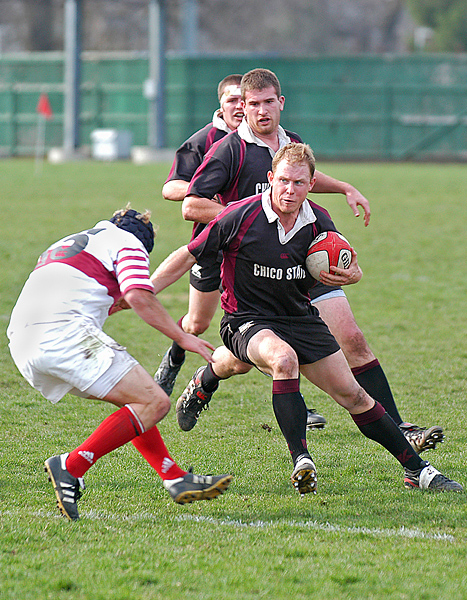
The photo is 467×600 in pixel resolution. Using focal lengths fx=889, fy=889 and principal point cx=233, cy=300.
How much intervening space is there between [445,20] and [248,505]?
48.6 metres

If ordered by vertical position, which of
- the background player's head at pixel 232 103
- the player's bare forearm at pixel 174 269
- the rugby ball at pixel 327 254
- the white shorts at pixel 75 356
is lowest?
the white shorts at pixel 75 356

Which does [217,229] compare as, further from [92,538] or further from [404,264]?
[404,264]

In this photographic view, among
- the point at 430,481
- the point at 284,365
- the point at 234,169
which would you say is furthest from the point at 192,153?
the point at 430,481

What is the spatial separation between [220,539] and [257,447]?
146 cm

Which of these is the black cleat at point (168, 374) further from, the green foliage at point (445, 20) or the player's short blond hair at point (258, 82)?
the green foliage at point (445, 20)

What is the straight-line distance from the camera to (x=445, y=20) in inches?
1914

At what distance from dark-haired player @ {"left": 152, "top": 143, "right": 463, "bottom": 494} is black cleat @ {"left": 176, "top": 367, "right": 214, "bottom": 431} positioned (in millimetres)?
715

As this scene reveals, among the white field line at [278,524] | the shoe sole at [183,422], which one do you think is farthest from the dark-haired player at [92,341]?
the shoe sole at [183,422]

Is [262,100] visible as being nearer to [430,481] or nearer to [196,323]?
[196,323]

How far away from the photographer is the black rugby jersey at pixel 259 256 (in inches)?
179

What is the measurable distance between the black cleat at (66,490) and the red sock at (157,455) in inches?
13.2

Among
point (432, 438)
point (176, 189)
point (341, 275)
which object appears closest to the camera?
point (341, 275)

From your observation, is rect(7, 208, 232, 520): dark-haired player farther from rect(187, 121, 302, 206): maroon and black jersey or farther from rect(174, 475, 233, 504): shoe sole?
rect(187, 121, 302, 206): maroon and black jersey

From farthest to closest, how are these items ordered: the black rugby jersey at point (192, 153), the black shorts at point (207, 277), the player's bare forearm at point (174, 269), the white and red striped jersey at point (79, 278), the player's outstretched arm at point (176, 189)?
the black shorts at point (207, 277) < the black rugby jersey at point (192, 153) < the player's outstretched arm at point (176, 189) < the player's bare forearm at point (174, 269) < the white and red striped jersey at point (79, 278)
